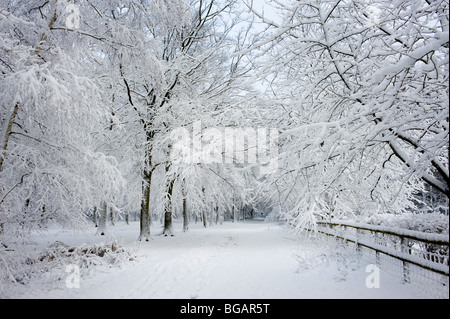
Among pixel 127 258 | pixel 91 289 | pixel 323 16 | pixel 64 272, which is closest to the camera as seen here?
pixel 323 16

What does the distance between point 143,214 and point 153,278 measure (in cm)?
724

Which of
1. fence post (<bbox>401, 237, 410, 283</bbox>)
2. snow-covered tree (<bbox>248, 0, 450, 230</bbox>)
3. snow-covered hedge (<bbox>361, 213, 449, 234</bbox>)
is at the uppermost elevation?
snow-covered tree (<bbox>248, 0, 450, 230</bbox>)

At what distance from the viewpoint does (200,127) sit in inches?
504

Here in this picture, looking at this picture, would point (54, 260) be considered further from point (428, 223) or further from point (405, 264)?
point (428, 223)

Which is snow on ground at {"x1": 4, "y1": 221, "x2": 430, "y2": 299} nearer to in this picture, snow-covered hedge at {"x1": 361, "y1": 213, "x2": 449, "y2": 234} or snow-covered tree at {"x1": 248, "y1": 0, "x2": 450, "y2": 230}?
snow-covered hedge at {"x1": 361, "y1": 213, "x2": 449, "y2": 234}

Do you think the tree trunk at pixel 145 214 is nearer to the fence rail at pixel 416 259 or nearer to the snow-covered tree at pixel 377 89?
the fence rail at pixel 416 259

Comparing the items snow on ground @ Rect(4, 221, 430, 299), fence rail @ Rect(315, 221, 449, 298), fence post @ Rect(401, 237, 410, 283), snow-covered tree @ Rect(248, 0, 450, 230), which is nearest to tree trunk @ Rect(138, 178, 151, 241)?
snow on ground @ Rect(4, 221, 430, 299)

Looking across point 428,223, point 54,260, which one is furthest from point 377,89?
point 54,260

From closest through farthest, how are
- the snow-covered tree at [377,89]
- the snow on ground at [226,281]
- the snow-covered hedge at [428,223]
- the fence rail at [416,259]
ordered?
1. the snow-covered tree at [377,89]
2. the fence rail at [416,259]
3. the snow on ground at [226,281]
4. the snow-covered hedge at [428,223]

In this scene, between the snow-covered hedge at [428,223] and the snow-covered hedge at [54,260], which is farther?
the snow-covered hedge at [428,223]

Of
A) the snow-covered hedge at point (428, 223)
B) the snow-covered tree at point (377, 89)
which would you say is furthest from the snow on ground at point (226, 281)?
the snow-covered tree at point (377, 89)

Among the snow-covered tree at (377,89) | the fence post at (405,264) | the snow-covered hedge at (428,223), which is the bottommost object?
the fence post at (405,264)

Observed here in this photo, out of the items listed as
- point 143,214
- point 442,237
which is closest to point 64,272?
point 143,214

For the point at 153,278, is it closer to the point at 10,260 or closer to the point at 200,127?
the point at 10,260
